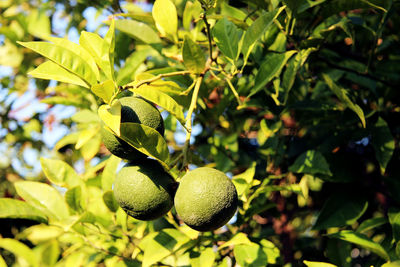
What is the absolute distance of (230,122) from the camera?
1.97m

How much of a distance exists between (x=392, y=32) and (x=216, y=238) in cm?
160

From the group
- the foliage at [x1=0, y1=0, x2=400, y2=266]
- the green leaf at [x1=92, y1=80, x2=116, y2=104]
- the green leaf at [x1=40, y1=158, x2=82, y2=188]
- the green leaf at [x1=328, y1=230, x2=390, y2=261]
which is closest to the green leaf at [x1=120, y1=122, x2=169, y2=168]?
the foliage at [x1=0, y1=0, x2=400, y2=266]

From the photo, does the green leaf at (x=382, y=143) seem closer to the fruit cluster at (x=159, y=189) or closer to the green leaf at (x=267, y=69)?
the green leaf at (x=267, y=69)

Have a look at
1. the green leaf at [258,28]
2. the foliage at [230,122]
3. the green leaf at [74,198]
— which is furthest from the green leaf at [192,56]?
the green leaf at [74,198]

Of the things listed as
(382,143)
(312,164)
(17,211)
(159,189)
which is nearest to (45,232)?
(17,211)

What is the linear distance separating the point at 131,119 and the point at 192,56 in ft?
1.01

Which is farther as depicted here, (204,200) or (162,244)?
(162,244)

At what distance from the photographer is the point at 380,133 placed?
1.54 m

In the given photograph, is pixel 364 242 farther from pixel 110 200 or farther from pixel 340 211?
pixel 110 200

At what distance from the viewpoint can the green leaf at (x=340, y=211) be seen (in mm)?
1547

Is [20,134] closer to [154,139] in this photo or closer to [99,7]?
[99,7]

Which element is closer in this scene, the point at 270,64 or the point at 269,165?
the point at 270,64

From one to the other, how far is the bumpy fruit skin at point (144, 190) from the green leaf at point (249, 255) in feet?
1.18

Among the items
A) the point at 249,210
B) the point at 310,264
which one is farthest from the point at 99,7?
the point at 310,264
